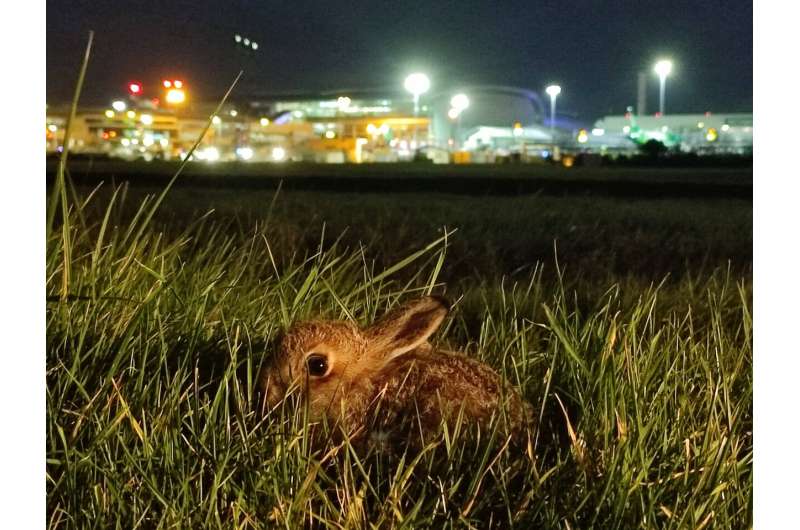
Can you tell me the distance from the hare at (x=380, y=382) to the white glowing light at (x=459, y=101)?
6219 cm

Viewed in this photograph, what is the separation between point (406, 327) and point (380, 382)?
14 cm

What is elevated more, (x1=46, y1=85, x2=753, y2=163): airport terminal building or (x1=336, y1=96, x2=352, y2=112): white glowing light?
(x1=336, y1=96, x2=352, y2=112): white glowing light

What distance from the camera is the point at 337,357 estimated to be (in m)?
1.65

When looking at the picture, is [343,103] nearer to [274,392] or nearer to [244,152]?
[244,152]

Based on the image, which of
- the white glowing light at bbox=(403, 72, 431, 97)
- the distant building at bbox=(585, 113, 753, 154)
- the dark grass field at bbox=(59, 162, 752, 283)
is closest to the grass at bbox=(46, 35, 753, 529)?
the dark grass field at bbox=(59, 162, 752, 283)

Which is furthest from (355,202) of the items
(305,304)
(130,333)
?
(130,333)

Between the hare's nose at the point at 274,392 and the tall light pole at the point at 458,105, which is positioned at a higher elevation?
the tall light pole at the point at 458,105

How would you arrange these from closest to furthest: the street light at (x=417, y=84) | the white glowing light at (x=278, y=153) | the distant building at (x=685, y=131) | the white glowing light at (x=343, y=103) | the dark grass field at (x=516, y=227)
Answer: the dark grass field at (x=516, y=227)
the distant building at (x=685, y=131)
the white glowing light at (x=278, y=153)
the street light at (x=417, y=84)
the white glowing light at (x=343, y=103)

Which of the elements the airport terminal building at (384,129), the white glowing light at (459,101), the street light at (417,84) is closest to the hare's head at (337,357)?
the airport terminal building at (384,129)

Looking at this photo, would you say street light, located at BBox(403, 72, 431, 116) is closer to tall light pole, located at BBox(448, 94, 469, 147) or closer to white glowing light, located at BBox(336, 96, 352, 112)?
tall light pole, located at BBox(448, 94, 469, 147)

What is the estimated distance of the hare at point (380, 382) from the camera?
1.61 m

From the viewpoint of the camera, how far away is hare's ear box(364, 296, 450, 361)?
5.08 feet

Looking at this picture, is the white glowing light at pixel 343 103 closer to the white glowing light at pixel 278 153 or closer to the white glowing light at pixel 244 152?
the white glowing light at pixel 278 153
